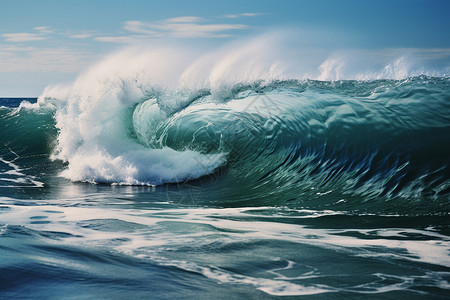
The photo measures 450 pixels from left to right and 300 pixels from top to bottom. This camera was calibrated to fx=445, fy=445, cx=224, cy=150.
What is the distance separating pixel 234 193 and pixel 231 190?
0.24 meters

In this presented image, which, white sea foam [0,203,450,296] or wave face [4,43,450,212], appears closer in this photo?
white sea foam [0,203,450,296]

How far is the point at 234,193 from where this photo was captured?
7.64 metres

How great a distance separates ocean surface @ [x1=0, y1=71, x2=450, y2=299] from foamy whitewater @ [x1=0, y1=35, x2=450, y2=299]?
1.0 inches

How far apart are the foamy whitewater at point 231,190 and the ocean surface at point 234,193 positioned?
0.09ft

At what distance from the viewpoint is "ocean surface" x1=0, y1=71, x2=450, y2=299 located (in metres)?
3.30

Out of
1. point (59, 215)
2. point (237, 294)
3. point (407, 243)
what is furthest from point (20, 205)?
point (407, 243)

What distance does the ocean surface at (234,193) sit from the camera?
3.30m

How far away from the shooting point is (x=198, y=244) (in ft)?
13.9

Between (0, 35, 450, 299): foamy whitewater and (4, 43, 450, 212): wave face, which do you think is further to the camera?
(4, 43, 450, 212): wave face

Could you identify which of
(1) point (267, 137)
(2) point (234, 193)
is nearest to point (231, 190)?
(2) point (234, 193)

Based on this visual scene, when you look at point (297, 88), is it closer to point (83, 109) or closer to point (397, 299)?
point (83, 109)

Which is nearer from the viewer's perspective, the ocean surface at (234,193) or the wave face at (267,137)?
the ocean surface at (234,193)

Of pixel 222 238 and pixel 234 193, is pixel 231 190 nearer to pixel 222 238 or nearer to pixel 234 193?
pixel 234 193

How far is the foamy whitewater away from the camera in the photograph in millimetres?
3332
